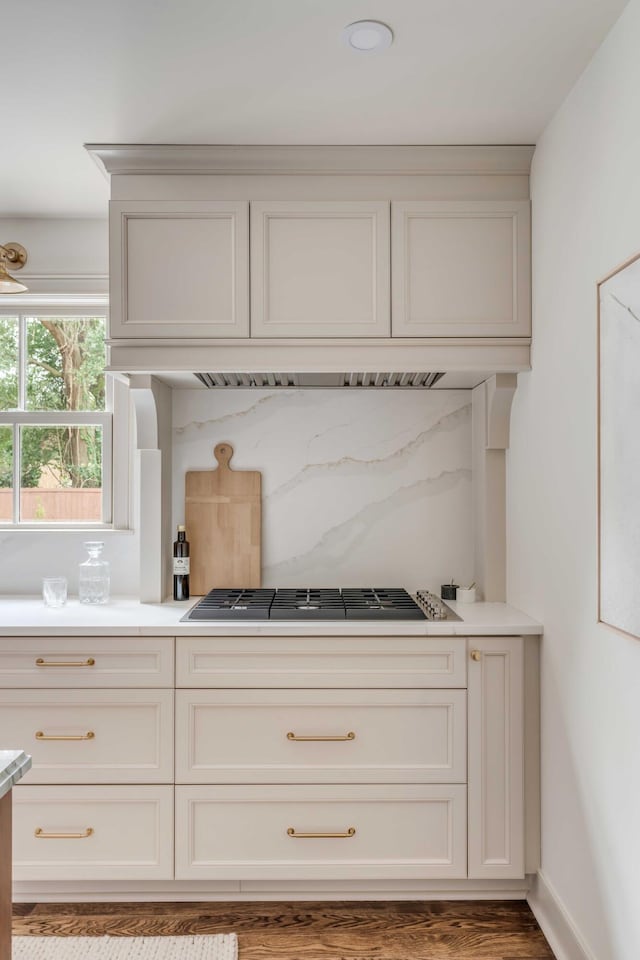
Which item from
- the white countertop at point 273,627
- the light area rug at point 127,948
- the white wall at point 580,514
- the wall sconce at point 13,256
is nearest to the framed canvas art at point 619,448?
the white wall at point 580,514

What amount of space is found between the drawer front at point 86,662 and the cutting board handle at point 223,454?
33.6 inches

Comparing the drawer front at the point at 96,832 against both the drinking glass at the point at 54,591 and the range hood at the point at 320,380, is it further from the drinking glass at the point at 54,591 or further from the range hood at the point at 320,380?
the range hood at the point at 320,380

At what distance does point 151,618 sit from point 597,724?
4.64 ft

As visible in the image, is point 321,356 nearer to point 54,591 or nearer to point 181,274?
point 181,274

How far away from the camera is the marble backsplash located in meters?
2.97

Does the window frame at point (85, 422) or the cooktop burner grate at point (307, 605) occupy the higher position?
the window frame at point (85, 422)

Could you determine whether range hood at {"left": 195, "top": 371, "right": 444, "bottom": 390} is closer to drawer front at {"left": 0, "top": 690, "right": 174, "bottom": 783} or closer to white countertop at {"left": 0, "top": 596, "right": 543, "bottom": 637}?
white countertop at {"left": 0, "top": 596, "right": 543, "bottom": 637}

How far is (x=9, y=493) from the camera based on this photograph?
3088 millimetres

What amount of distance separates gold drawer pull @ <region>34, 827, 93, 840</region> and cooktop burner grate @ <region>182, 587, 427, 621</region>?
739 millimetres

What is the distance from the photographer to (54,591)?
8.82ft

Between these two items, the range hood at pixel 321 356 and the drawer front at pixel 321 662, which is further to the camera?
the range hood at pixel 321 356

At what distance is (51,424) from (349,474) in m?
1.28

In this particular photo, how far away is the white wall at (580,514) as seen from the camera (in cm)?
168

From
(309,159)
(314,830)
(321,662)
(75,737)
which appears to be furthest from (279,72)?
(314,830)
